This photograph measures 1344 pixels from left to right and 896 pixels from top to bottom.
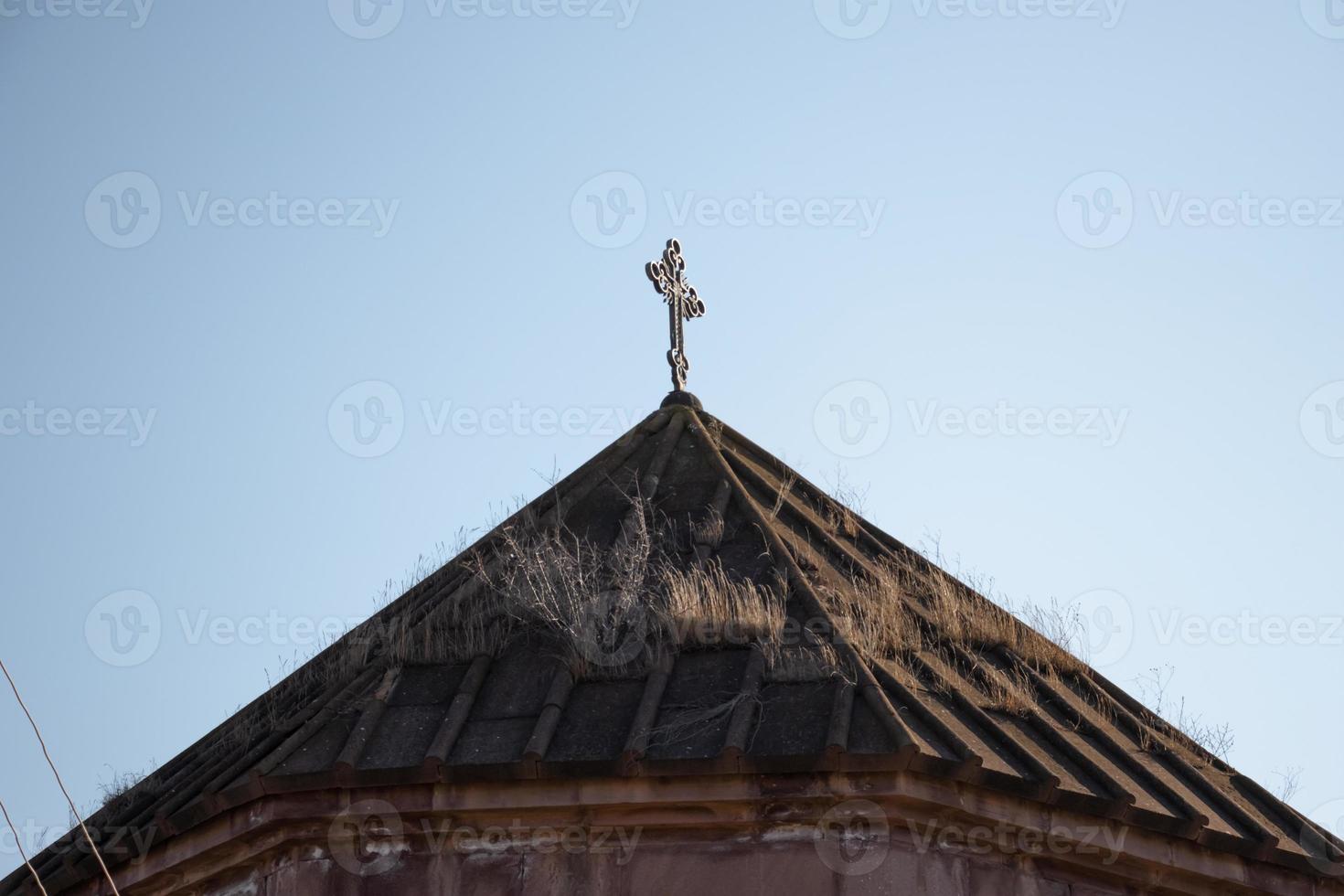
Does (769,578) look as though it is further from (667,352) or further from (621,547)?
(667,352)

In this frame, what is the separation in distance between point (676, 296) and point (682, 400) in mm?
831

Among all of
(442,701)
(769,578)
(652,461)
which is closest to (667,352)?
(652,461)

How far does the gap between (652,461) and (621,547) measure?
113 cm

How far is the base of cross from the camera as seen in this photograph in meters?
10.1

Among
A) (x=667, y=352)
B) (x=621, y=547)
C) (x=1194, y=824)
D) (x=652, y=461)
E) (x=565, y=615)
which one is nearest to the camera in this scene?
(x=1194, y=824)

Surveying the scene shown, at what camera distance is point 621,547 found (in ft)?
27.5

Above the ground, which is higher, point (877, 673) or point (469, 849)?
point (877, 673)
